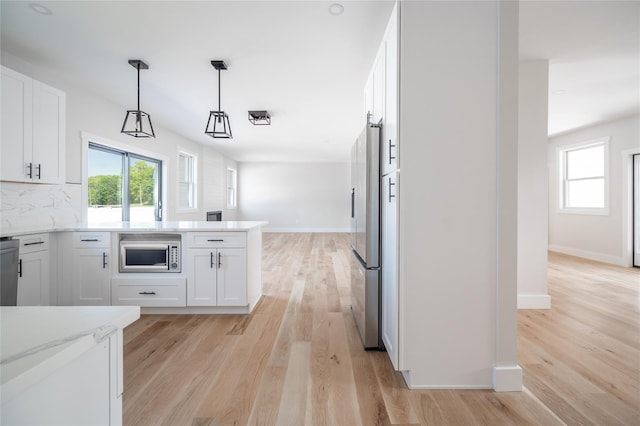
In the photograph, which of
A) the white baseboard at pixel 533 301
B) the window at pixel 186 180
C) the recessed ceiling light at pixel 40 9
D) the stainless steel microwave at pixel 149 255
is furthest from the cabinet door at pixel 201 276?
the window at pixel 186 180

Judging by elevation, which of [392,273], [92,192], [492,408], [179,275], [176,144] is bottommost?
[492,408]

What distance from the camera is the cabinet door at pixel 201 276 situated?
3.09 metres

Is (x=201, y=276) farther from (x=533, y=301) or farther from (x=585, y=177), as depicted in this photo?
(x=585, y=177)

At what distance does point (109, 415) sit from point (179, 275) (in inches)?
102

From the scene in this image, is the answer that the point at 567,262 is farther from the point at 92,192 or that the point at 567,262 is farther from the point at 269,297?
the point at 92,192

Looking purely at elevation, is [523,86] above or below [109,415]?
above

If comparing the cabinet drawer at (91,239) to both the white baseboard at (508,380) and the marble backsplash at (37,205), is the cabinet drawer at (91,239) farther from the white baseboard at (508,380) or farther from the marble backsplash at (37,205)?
the white baseboard at (508,380)

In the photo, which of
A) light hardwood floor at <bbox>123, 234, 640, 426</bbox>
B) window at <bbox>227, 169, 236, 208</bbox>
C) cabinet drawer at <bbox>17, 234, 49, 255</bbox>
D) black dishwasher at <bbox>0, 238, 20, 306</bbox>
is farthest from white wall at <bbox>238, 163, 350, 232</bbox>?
black dishwasher at <bbox>0, 238, 20, 306</bbox>

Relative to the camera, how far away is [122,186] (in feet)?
15.5

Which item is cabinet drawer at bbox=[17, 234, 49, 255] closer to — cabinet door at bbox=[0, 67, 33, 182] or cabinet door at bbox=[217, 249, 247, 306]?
cabinet door at bbox=[0, 67, 33, 182]

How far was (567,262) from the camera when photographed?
5.70 metres

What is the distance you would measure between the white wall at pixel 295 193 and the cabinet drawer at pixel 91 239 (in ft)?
25.9

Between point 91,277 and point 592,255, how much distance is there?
8.02 metres

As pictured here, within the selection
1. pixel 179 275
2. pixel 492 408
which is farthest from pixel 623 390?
pixel 179 275
